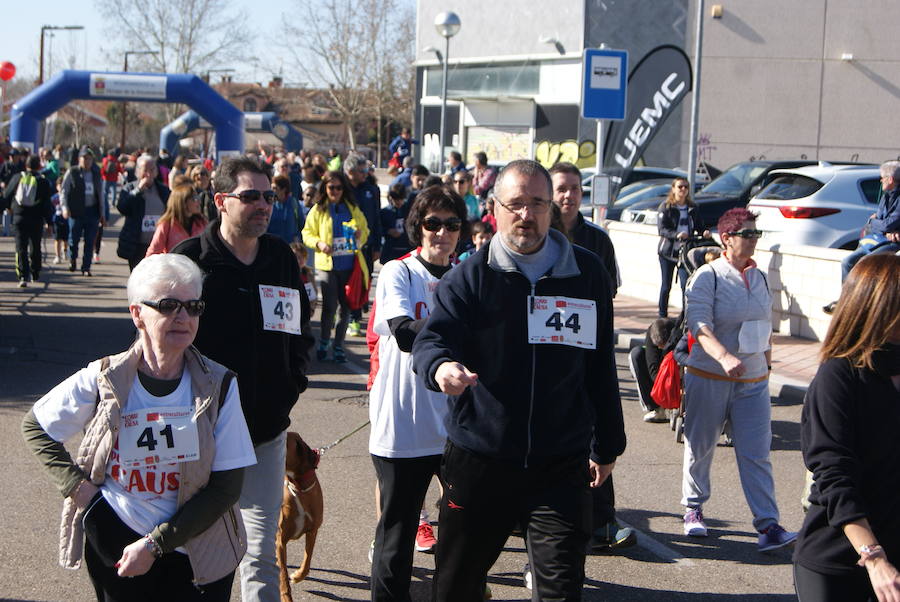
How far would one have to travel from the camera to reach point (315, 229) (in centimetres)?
1130

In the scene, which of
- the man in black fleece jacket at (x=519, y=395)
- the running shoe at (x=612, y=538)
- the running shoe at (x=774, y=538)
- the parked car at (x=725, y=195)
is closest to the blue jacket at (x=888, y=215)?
the parked car at (x=725, y=195)

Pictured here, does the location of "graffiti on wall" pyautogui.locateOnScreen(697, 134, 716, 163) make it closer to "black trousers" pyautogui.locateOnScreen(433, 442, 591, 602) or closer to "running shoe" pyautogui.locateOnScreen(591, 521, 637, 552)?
"running shoe" pyautogui.locateOnScreen(591, 521, 637, 552)

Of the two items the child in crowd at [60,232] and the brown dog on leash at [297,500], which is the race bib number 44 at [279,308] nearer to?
the brown dog on leash at [297,500]

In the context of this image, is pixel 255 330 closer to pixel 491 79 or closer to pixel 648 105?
pixel 648 105

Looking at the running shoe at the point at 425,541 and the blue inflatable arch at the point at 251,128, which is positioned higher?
the blue inflatable arch at the point at 251,128

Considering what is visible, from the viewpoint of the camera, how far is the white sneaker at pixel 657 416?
351 inches

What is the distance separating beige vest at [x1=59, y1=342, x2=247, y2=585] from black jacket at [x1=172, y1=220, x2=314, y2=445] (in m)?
0.88

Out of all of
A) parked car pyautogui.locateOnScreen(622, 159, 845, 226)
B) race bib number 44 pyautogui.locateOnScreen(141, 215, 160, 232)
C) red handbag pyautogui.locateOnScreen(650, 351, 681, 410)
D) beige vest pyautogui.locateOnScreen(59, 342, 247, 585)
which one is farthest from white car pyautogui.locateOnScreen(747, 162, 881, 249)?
beige vest pyautogui.locateOnScreen(59, 342, 247, 585)

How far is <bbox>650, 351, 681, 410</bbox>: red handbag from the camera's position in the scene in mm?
6848

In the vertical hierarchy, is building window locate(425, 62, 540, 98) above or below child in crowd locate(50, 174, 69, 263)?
above

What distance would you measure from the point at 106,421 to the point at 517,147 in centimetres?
3580

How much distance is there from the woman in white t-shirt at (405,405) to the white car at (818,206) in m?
11.8

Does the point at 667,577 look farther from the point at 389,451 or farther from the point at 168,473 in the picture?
the point at 168,473

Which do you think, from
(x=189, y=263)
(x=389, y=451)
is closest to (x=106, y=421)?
(x=189, y=263)
